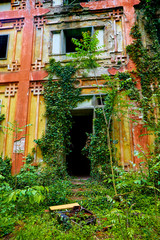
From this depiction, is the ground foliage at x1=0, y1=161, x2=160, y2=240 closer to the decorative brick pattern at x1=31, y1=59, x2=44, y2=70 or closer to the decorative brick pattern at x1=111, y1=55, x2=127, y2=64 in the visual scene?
the decorative brick pattern at x1=111, y1=55, x2=127, y2=64

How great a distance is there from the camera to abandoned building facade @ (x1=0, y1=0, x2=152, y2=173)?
6.52 meters

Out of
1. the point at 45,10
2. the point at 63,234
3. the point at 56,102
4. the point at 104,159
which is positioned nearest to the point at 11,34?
the point at 45,10

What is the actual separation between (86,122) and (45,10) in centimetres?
603

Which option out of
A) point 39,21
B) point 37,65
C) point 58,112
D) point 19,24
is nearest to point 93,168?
point 58,112

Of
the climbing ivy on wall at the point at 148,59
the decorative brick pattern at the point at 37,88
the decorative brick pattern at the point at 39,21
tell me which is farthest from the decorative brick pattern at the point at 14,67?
the climbing ivy on wall at the point at 148,59

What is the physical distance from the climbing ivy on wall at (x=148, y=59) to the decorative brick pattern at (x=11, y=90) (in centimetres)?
506

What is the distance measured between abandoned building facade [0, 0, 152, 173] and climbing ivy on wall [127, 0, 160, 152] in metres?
0.31

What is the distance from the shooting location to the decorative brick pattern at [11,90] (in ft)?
23.5

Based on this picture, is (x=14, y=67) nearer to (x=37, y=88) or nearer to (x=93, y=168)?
(x=37, y=88)

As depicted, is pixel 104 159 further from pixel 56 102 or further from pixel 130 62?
pixel 130 62

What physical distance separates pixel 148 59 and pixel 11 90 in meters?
5.86

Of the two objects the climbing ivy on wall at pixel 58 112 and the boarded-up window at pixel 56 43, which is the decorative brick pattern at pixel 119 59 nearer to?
the climbing ivy on wall at pixel 58 112

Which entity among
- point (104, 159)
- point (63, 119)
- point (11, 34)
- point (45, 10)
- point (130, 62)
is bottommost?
point (104, 159)

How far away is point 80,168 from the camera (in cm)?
961
